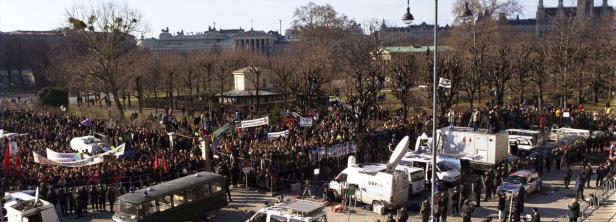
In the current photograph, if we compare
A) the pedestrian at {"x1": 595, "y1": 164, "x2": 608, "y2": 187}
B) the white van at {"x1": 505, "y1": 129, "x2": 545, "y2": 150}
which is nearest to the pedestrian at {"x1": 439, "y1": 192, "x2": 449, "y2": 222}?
the pedestrian at {"x1": 595, "y1": 164, "x2": 608, "y2": 187}

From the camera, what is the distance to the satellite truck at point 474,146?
25.3 m

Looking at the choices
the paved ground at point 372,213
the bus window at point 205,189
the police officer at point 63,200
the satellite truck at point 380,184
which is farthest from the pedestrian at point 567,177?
the police officer at point 63,200

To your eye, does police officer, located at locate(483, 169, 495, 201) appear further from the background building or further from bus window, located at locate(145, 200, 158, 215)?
the background building

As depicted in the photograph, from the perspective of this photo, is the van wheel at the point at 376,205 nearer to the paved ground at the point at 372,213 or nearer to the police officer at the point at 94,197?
the paved ground at the point at 372,213

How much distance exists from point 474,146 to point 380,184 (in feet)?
26.0

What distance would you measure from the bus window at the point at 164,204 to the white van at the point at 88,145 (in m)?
13.4

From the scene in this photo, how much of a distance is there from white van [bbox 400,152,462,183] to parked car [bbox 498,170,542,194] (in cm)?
210

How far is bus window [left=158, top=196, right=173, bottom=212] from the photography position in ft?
58.5

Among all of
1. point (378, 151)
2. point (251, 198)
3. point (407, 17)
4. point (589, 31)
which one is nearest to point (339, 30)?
point (589, 31)

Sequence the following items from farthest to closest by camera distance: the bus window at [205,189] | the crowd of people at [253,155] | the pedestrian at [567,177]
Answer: the pedestrian at [567,177]
the crowd of people at [253,155]
the bus window at [205,189]

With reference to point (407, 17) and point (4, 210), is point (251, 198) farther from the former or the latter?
point (407, 17)

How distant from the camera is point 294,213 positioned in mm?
15953

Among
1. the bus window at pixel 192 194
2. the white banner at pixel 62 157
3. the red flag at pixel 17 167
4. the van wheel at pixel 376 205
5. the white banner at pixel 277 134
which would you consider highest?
the white banner at pixel 277 134

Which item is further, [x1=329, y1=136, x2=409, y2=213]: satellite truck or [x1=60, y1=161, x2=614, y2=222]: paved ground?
[x1=329, y1=136, x2=409, y2=213]: satellite truck
